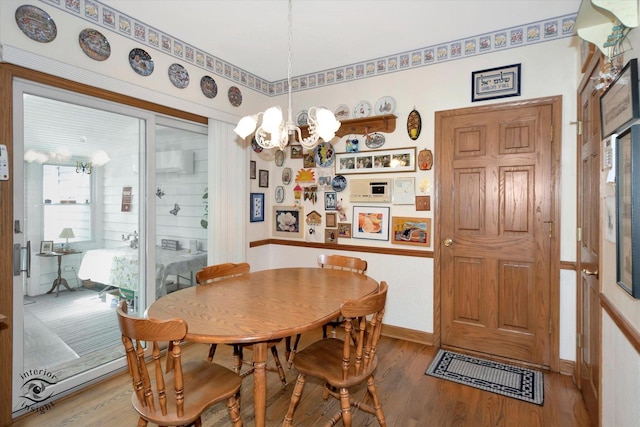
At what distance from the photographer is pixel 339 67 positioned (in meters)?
3.71

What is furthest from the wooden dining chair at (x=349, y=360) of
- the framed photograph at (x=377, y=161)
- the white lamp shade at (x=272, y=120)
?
the framed photograph at (x=377, y=161)

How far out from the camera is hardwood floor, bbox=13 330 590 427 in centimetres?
214

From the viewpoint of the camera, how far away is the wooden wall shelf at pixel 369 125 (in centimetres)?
342

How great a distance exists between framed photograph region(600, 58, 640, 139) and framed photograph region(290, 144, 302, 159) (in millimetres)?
2855

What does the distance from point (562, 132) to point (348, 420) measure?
2666 mm

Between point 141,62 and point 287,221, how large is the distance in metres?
2.16

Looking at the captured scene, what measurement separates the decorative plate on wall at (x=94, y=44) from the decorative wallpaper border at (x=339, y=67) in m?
0.08

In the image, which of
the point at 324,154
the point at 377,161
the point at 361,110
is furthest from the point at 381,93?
the point at 324,154

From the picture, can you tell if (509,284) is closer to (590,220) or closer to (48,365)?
(590,220)

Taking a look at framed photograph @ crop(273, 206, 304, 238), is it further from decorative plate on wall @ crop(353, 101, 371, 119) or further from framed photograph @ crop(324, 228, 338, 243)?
decorative plate on wall @ crop(353, 101, 371, 119)

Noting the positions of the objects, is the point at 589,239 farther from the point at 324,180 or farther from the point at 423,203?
the point at 324,180

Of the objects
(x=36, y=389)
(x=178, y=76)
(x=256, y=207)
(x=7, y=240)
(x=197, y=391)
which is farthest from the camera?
(x=256, y=207)

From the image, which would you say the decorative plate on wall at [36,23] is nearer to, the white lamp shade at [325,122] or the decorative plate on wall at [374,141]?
the white lamp shade at [325,122]

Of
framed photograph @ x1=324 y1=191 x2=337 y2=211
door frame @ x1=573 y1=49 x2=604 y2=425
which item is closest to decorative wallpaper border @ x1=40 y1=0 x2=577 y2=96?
door frame @ x1=573 y1=49 x2=604 y2=425
